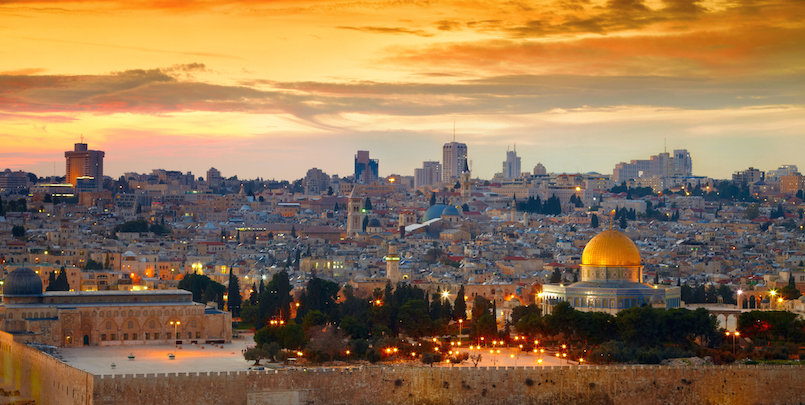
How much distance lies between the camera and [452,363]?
4069 cm

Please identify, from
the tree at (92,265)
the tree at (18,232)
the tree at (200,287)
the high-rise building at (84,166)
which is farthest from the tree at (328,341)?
the high-rise building at (84,166)

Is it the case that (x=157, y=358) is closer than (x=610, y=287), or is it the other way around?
(x=157, y=358)

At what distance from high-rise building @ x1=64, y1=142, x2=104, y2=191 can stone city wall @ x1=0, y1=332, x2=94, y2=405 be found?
115 m

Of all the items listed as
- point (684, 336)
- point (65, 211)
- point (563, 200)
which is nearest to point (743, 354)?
point (684, 336)

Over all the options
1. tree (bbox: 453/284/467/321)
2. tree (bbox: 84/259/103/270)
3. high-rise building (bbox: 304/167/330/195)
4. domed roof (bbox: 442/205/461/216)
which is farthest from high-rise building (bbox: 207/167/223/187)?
tree (bbox: 453/284/467/321)

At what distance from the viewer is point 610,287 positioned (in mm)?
50281

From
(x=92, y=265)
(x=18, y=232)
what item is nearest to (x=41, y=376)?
(x=92, y=265)

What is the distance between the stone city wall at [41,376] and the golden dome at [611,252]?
872 inches

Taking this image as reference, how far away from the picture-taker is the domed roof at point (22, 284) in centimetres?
4750

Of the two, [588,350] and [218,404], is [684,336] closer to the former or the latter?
[588,350]

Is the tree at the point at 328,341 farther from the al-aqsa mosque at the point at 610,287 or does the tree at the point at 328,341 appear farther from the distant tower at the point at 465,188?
the distant tower at the point at 465,188

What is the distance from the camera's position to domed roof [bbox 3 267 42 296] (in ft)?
156

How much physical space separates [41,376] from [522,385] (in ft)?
48.3

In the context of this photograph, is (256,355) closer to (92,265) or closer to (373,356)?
(373,356)
